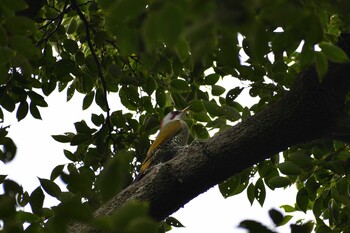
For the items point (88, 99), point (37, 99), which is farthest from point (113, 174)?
point (88, 99)

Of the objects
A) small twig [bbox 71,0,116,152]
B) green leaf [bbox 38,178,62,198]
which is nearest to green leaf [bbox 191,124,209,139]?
small twig [bbox 71,0,116,152]

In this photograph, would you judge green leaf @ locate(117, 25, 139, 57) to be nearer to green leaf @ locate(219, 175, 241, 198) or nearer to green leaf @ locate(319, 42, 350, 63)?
green leaf @ locate(319, 42, 350, 63)

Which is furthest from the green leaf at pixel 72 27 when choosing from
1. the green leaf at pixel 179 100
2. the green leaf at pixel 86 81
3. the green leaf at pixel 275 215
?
the green leaf at pixel 275 215

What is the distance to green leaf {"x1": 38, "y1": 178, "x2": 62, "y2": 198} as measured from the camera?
3246 mm

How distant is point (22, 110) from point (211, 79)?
1.30 metres

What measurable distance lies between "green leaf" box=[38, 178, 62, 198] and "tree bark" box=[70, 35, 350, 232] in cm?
31

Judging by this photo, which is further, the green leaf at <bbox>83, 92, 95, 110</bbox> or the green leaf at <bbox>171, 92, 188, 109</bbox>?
the green leaf at <bbox>83, 92, 95, 110</bbox>

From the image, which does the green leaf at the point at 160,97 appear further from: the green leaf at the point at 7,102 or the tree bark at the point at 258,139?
the tree bark at the point at 258,139

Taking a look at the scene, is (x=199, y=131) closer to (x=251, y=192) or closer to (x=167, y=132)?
(x=251, y=192)

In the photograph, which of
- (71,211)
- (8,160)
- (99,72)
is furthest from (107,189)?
(99,72)

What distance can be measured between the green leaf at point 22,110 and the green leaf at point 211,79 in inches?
49.0

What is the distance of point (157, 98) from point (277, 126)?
Result: 141cm

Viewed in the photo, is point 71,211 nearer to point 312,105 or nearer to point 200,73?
point 312,105

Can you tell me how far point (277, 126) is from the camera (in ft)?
9.82
